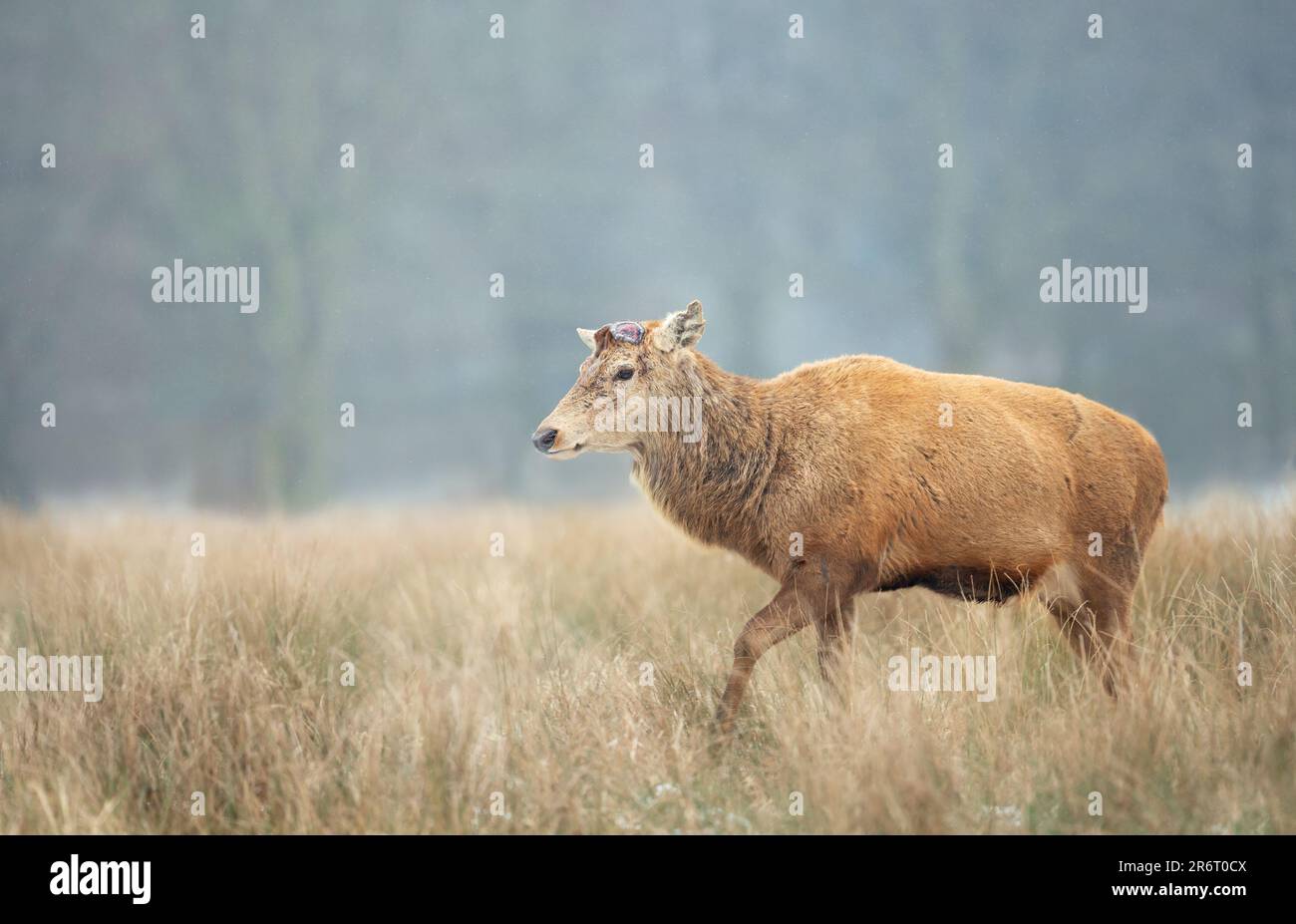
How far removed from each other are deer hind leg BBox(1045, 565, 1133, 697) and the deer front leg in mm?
1812

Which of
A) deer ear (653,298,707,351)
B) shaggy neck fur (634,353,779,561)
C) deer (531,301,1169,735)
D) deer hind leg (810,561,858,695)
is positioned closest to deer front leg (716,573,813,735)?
deer (531,301,1169,735)

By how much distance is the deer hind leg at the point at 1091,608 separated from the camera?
23.5 ft

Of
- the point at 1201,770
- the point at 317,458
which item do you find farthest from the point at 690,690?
the point at 317,458

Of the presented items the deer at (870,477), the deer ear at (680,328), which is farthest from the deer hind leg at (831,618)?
the deer ear at (680,328)

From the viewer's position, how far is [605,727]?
620 centimetres

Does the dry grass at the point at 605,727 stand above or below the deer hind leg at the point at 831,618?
below

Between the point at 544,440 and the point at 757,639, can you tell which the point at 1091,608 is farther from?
the point at 544,440

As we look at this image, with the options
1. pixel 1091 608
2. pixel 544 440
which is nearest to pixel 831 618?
pixel 1091 608

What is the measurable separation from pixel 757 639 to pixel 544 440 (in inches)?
68.3

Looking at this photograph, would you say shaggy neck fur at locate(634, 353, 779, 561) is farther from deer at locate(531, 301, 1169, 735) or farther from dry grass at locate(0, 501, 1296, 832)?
dry grass at locate(0, 501, 1296, 832)

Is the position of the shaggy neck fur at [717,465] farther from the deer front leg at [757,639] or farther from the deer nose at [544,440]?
the deer nose at [544,440]

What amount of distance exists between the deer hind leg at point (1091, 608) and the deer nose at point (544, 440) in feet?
10.8

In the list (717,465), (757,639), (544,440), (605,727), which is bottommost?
(605,727)

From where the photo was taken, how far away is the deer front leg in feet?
20.8
